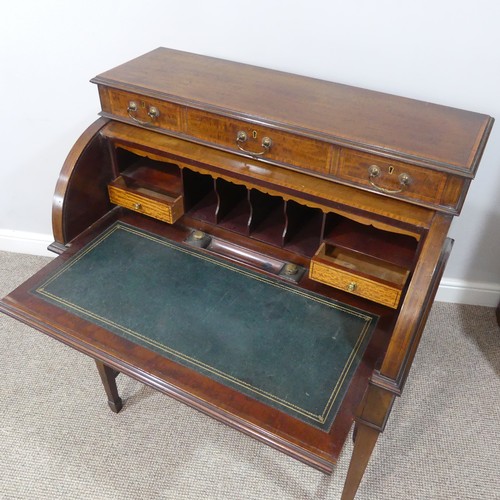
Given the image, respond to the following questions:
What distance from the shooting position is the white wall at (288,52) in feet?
4.50

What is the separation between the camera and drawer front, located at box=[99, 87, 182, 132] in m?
1.22

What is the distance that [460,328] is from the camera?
199 centimetres

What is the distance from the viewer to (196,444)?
1621mm

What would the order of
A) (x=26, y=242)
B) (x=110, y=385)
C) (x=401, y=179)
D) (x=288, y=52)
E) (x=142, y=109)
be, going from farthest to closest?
(x=26, y=242) < (x=110, y=385) < (x=288, y=52) < (x=142, y=109) < (x=401, y=179)

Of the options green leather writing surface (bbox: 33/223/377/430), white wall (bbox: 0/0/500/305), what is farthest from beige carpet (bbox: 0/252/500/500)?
→ green leather writing surface (bbox: 33/223/377/430)

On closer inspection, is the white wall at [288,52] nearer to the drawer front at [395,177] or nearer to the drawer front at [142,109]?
the drawer front at [142,109]

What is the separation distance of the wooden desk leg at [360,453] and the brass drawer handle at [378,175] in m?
0.49

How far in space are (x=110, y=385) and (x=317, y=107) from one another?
3.54 feet

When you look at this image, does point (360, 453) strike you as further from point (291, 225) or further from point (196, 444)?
point (196, 444)

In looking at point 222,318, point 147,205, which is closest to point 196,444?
point 222,318

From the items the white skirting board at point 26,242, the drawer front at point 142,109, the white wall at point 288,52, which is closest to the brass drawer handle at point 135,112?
the drawer front at point 142,109

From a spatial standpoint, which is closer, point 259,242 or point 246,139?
point 246,139

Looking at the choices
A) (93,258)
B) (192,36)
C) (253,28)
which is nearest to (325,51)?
(253,28)

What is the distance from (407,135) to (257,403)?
2.11 ft
